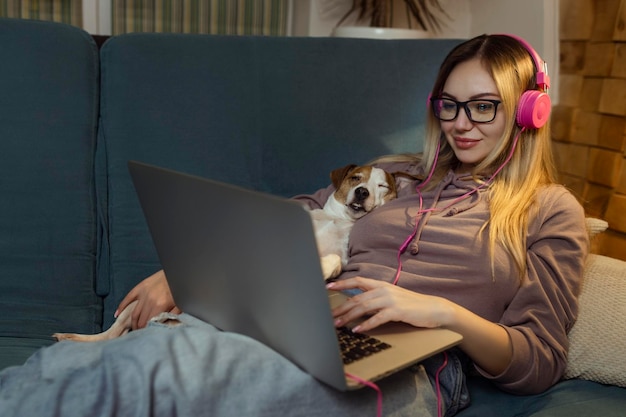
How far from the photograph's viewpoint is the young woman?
1.03 m

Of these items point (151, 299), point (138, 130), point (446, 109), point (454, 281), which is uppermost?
point (446, 109)

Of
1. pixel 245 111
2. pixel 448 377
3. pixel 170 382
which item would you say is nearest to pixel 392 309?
pixel 448 377

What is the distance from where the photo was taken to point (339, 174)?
1.85 meters

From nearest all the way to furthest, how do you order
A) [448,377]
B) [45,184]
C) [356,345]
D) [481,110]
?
[356,345]
[448,377]
[481,110]
[45,184]

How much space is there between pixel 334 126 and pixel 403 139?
0.72 feet

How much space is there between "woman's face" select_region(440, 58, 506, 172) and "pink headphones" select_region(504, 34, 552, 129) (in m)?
0.05

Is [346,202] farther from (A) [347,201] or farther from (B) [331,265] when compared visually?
A: (B) [331,265]

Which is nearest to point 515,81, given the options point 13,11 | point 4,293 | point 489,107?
point 489,107

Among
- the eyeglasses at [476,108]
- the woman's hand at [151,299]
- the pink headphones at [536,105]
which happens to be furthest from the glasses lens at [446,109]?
the woman's hand at [151,299]

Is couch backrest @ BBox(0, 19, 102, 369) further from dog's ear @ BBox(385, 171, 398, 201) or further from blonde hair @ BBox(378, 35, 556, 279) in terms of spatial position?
blonde hair @ BBox(378, 35, 556, 279)

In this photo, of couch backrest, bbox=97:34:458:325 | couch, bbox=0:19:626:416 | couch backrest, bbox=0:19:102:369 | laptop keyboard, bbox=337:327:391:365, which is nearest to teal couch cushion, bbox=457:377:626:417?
couch, bbox=0:19:626:416

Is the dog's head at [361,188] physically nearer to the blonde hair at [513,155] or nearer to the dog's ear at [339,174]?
the dog's ear at [339,174]

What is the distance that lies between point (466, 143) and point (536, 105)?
0.59 ft

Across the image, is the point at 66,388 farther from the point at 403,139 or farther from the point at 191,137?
the point at 403,139
